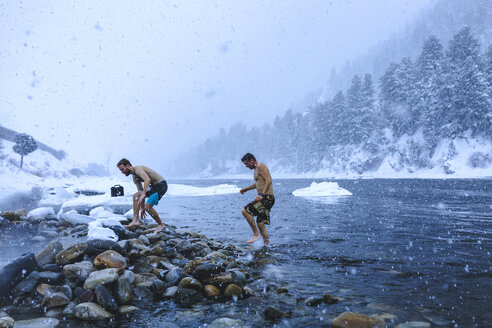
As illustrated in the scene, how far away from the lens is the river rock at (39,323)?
109 inches

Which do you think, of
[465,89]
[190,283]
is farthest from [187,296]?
[465,89]

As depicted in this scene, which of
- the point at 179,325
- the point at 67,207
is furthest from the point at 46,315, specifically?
the point at 67,207

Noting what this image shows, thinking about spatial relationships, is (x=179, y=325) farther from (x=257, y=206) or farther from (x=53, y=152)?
(x=53, y=152)

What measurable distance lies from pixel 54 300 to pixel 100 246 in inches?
49.3

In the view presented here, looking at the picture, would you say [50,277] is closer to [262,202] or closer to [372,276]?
[262,202]

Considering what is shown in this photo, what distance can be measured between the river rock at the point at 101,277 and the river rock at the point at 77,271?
19cm

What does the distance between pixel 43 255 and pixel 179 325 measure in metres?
2.85

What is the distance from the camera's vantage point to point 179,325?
2.95 metres

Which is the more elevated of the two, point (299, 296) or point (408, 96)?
point (408, 96)

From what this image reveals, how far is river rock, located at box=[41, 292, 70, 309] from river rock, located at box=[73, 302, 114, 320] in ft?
1.18

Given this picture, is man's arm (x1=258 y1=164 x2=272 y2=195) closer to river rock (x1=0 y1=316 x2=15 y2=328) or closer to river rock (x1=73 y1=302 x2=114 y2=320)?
river rock (x1=73 y1=302 x2=114 y2=320)

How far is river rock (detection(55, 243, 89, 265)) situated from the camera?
13.9 feet

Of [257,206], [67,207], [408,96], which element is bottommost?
[67,207]

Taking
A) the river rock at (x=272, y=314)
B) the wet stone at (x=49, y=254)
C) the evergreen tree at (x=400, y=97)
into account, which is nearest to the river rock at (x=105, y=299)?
the wet stone at (x=49, y=254)
